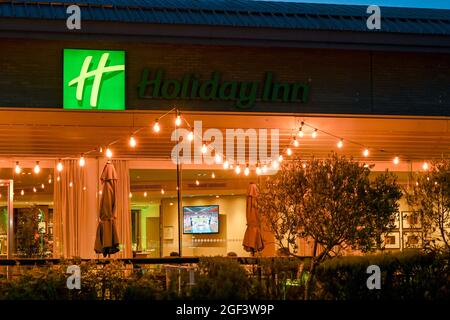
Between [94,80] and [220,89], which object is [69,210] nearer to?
[94,80]

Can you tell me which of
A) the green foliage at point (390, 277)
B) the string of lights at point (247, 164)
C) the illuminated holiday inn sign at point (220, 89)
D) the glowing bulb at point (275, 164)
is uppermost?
the illuminated holiday inn sign at point (220, 89)

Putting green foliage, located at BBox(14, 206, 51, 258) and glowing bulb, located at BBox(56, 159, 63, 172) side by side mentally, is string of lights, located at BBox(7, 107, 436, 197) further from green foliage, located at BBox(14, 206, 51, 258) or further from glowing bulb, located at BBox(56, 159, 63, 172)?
green foliage, located at BBox(14, 206, 51, 258)

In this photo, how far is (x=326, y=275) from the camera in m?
10.9

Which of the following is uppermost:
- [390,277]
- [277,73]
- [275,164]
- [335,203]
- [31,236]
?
[277,73]

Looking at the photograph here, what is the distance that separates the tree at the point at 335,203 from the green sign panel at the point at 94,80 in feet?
12.8

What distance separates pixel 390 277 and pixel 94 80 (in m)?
6.48

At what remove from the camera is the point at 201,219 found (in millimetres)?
20469

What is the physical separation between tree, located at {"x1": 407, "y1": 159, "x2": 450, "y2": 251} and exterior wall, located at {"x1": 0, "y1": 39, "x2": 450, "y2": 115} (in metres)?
2.50

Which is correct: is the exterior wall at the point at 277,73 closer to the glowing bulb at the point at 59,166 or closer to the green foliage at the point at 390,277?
the glowing bulb at the point at 59,166

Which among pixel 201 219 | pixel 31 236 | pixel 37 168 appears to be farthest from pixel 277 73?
pixel 31 236

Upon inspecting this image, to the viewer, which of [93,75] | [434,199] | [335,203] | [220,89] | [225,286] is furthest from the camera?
[220,89]

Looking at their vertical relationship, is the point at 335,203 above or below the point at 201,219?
above

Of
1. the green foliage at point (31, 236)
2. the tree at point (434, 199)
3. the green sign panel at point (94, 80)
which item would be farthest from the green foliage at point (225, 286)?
the green foliage at point (31, 236)

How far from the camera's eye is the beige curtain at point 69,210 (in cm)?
1853
